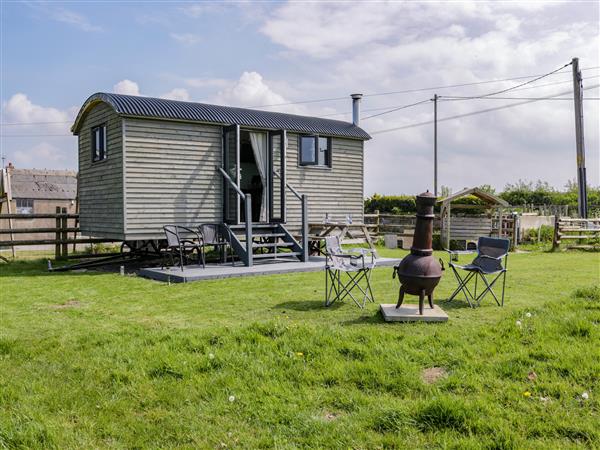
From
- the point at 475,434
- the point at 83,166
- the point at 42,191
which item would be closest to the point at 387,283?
the point at 475,434

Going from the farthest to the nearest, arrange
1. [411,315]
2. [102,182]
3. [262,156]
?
[262,156] < [102,182] < [411,315]

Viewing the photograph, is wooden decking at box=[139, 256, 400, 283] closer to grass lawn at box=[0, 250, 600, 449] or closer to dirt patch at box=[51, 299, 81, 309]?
dirt patch at box=[51, 299, 81, 309]

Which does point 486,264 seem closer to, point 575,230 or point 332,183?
point 332,183

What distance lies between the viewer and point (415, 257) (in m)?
5.67

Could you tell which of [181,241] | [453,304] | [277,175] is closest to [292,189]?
[277,175]

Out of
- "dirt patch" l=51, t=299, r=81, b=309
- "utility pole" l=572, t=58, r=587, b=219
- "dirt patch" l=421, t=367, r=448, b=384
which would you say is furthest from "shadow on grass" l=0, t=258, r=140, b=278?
"utility pole" l=572, t=58, r=587, b=219

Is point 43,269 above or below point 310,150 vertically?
below

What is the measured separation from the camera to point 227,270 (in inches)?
389

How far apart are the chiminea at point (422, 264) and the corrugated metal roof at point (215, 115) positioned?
7.00 meters

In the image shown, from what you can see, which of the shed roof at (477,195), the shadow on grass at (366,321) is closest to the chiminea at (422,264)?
the shadow on grass at (366,321)

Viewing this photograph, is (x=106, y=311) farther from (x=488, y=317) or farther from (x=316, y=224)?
(x=316, y=224)

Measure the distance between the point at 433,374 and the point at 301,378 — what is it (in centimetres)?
96

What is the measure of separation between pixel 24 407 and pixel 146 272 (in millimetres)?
6643

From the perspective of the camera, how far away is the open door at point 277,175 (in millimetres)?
12344
